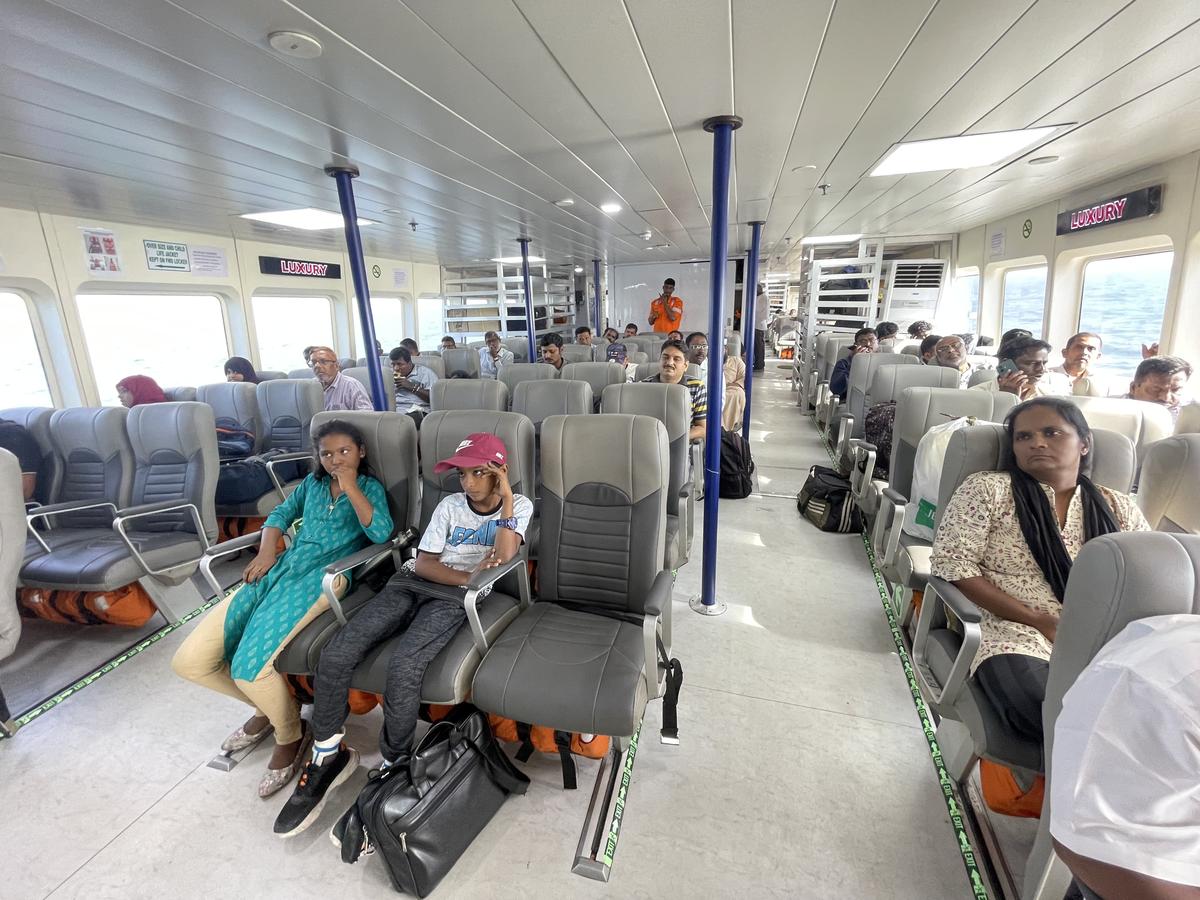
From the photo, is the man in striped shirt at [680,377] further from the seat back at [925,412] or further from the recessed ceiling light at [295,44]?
the recessed ceiling light at [295,44]

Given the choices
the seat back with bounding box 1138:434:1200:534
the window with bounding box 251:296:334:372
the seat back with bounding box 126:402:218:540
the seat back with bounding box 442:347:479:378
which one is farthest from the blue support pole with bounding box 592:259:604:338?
the seat back with bounding box 1138:434:1200:534

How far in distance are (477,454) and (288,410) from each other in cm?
297

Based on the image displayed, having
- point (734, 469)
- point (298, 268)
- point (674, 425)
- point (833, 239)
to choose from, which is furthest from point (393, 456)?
point (833, 239)

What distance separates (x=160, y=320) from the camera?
5.56m

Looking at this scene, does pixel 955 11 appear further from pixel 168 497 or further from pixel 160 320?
pixel 160 320

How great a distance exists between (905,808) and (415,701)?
5.62 feet

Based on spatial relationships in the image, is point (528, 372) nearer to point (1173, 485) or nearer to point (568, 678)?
point (568, 678)

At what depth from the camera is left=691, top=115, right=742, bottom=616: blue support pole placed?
2465mm

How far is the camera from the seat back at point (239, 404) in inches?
159

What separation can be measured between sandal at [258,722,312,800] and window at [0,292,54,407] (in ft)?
14.7

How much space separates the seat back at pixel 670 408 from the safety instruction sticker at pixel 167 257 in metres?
5.38

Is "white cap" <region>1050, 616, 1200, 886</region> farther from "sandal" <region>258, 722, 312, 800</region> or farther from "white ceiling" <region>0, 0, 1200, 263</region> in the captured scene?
"sandal" <region>258, 722, 312, 800</region>

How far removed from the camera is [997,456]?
6.05 ft

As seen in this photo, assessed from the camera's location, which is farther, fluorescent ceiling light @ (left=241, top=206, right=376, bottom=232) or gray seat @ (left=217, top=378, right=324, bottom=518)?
fluorescent ceiling light @ (left=241, top=206, right=376, bottom=232)
